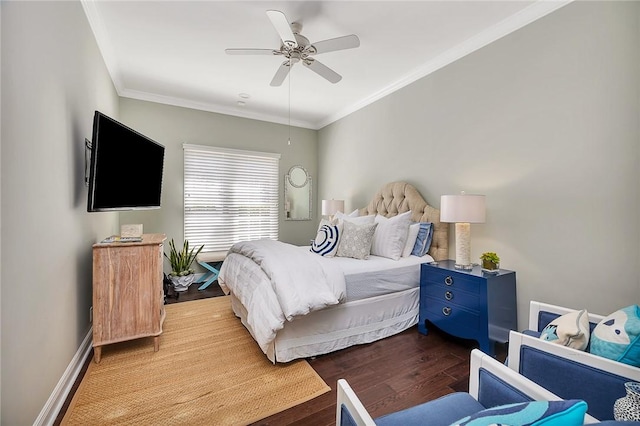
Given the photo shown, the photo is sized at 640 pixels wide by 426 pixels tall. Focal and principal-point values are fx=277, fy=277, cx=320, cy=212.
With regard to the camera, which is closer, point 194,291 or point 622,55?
point 622,55

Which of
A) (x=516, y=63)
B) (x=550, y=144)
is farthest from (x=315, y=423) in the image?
(x=516, y=63)

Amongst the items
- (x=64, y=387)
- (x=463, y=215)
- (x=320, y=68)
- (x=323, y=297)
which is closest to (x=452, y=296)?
(x=463, y=215)

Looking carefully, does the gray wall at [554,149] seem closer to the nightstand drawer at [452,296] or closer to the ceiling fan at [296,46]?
the nightstand drawer at [452,296]

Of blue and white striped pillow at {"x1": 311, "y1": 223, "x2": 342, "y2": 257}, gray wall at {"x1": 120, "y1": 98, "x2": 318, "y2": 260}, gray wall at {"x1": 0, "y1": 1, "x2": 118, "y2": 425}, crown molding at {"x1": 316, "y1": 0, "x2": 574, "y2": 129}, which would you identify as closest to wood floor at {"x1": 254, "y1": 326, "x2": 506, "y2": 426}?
blue and white striped pillow at {"x1": 311, "y1": 223, "x2": 342, "y2": 257}

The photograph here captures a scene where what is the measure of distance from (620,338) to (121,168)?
124 inches

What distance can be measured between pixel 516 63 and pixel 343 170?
2.68 meters

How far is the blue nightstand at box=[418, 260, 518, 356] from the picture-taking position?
82.6 inches

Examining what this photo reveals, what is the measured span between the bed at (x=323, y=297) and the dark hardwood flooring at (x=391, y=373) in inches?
5.1

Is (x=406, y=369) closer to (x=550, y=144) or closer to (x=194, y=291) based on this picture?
(x=550, y=144)

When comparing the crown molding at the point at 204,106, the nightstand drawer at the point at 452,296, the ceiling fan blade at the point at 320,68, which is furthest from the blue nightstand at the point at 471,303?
the crown molding at the point at 204,106

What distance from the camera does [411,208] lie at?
3191 mm

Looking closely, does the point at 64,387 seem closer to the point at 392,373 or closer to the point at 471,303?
the point at 392,373

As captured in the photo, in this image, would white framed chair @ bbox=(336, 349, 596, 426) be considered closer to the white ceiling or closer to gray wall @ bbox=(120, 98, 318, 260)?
the white ceiling

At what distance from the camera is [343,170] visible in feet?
15.2
